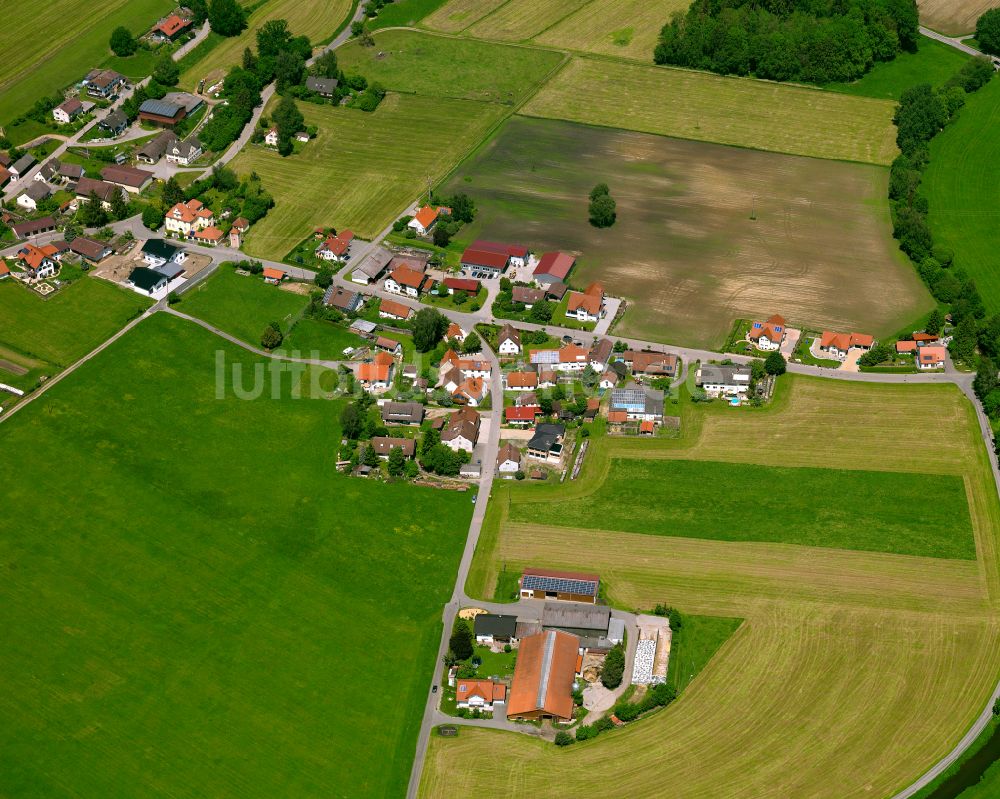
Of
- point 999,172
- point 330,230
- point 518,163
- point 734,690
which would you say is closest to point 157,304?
A: point 330,230

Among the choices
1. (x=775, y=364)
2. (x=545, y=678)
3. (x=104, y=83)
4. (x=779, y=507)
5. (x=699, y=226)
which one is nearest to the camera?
(x=545, y=678)

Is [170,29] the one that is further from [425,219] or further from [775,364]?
[775,364]

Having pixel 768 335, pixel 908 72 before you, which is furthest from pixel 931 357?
pixel 908 72

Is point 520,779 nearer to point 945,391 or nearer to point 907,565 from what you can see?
point 907,565

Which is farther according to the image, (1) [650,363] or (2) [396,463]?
(1) [650,363]

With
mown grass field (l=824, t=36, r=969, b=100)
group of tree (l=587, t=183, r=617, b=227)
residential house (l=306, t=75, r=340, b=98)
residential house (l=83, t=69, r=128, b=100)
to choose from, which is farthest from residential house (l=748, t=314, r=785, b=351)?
residential house (l=83, t=69, r=128, b=100)

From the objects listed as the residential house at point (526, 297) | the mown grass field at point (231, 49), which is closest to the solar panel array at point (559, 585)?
the residential house at point (526, 297)

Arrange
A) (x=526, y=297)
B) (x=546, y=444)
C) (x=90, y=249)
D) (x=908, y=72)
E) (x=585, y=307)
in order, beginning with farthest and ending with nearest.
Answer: (x=908, y=72) < (x=90, y=249) < (x=526, y=297) < (x=585, y=307) < (x=546, y=444)
